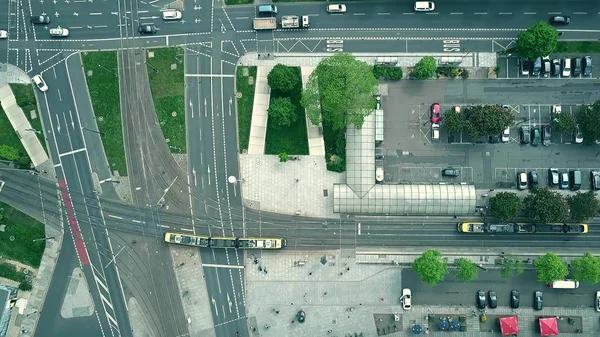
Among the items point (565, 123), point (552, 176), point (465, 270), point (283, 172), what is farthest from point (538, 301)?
point (283, 172)

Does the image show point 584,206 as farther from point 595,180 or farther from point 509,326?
point 509,326

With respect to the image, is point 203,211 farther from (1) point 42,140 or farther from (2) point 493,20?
(2) point 493,20

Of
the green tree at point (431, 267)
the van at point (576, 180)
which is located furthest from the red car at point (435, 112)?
the van at point (576, 180)

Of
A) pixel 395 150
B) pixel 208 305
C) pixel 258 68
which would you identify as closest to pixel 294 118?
pixel 258 68

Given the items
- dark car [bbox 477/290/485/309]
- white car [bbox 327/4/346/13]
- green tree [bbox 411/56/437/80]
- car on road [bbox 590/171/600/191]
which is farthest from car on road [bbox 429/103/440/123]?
dark car [bbox 477/290/485/309]

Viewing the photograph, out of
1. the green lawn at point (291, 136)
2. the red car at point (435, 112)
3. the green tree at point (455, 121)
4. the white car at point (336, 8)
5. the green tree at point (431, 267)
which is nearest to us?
the green tree at point (431, 267)

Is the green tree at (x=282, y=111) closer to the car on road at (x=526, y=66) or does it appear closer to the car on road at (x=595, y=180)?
the car on road at (x=526, y=66)
